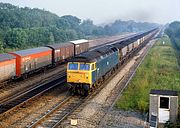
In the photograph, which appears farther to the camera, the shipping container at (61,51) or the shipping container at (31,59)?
Result: the shipping container at (61,51)

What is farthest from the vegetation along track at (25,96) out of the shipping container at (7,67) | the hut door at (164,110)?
the hut door at (164,110)

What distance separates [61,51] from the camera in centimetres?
3728

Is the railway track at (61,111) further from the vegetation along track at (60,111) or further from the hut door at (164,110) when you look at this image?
the hut door at (164,110)

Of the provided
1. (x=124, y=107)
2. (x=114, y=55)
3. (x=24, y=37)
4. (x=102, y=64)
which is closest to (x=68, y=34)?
(x=24, y=37)

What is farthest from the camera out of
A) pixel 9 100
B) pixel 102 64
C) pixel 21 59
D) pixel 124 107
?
pixel 21 59

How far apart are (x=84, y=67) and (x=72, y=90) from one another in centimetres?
A: 213

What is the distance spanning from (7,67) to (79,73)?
702cm

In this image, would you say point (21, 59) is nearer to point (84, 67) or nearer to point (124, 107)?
point (84, 67)

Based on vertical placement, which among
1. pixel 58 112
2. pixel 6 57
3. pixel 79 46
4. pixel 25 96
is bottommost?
pixel 58 112

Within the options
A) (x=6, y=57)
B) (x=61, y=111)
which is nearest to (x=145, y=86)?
(x=61, y=111)

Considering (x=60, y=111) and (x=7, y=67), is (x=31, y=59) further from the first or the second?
(x=60, y=111)

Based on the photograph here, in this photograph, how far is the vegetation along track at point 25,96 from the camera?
1828 cm

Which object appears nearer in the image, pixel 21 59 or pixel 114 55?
pixel 21 59

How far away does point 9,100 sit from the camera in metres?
20.2
